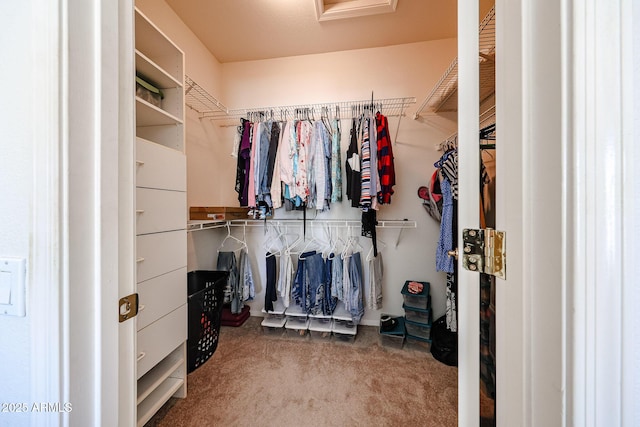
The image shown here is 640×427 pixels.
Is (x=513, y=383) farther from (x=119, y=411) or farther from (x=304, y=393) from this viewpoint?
(x=304, y=393)

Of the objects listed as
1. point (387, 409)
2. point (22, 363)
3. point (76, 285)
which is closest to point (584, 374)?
point (76, 285)

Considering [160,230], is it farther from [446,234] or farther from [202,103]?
[446,234]

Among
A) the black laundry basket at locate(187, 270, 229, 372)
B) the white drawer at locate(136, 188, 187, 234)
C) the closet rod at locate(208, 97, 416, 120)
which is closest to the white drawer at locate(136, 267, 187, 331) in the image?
the black laundry basket at locate(187, 270, 229, 372)

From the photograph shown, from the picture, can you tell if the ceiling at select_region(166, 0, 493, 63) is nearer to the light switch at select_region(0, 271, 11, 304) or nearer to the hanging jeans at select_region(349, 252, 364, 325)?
the hanging jeans at select_region(349, 252, 364, 325)

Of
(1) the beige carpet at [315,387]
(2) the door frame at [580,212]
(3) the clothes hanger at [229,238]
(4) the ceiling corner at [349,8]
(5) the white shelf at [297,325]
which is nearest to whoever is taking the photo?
(2) the door frame at [580,212]

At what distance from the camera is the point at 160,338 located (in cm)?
120

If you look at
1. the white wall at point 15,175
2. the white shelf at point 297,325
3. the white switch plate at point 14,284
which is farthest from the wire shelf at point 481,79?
the white shelf at point 297,325

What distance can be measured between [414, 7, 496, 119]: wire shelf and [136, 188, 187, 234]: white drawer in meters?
1.65

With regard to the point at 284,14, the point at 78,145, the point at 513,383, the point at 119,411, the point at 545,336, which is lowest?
the point at 119,411

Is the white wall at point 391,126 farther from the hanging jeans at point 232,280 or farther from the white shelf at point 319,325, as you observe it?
the white shelf at point 319,325

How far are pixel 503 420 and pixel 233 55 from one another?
311cm

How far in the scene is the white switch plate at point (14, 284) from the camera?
0.39 metres

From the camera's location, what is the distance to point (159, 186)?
1.20 m

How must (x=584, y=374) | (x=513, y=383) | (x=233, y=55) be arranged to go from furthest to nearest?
(x=233, y=55) < (x=513, y=383) < (x=584, y=374)
